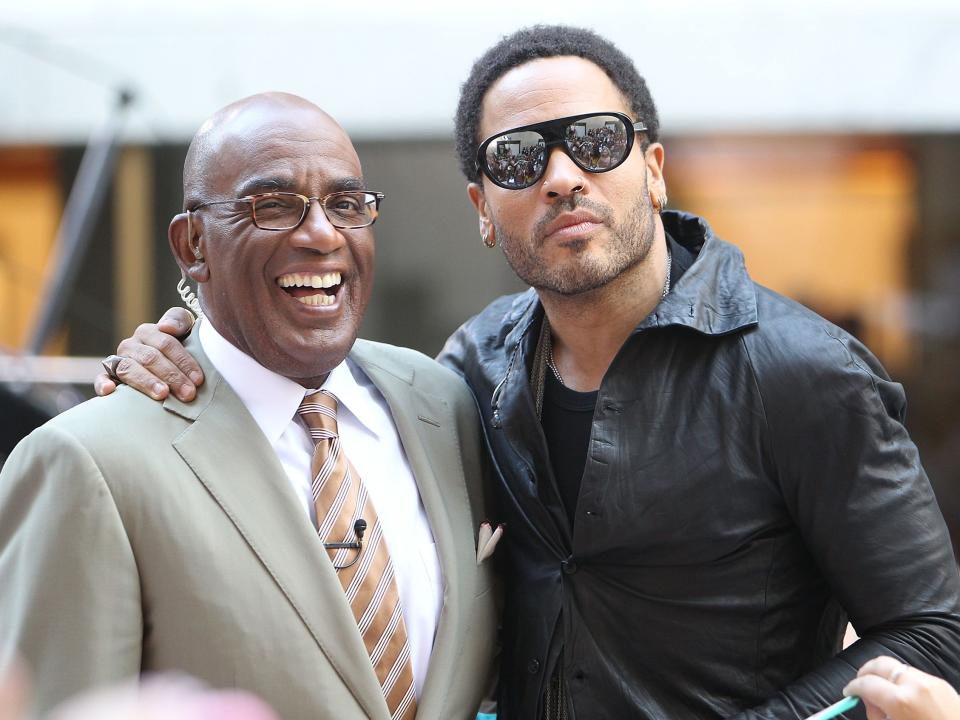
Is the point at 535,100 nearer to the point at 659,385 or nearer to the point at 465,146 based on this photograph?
the point at 465,146

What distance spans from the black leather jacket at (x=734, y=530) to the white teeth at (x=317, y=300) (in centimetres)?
65

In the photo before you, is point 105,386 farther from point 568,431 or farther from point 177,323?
→ point 568,431

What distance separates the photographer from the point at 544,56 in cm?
295

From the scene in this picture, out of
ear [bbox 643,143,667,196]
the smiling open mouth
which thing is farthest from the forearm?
the smiling open mouth

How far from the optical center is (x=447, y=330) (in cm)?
845

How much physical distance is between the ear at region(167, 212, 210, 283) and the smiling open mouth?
23cm

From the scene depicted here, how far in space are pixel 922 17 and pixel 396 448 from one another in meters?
7.02

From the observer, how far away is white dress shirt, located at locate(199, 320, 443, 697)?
2.67 m

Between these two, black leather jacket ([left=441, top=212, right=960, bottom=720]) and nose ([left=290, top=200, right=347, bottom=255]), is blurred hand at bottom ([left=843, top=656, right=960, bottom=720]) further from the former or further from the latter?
nose ([left=290, top=200, right=347, bottom=255])

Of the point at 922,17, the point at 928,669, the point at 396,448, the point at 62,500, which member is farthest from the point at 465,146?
the point at 922,17

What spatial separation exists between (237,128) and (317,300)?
459mm

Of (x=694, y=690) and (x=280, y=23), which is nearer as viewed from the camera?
(x=694, y=690)

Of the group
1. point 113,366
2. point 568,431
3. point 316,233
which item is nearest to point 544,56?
point 316,233

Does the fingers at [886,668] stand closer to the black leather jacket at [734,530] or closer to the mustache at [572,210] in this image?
the black leather jacket at [734,530]
